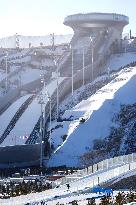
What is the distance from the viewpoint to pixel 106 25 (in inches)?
5792

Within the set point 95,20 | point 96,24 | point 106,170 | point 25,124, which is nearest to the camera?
point 106,170

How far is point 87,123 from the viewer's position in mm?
80562

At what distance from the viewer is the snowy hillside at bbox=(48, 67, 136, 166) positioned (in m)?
75.4

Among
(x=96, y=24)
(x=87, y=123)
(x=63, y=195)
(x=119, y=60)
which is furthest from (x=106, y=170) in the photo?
(x=96, y=24)

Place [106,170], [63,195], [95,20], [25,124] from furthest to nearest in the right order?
[95,20], [25,124], [106,170], [63,195]

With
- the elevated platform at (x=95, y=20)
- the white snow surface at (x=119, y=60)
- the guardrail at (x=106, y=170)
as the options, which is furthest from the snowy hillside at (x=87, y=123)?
the elevated platform at (x=95, y=20)

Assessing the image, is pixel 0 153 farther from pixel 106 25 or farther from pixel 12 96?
pixel 106 25

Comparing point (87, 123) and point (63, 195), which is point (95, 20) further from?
point (63, 195)

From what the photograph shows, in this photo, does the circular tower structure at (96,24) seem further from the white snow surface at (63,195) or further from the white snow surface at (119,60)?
the white snow surface at (63,195)

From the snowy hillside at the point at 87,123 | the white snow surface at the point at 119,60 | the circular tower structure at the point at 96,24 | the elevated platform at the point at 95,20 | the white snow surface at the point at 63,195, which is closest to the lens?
the white snow surface at the point at 63,195

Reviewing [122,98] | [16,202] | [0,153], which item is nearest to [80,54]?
[122,98]

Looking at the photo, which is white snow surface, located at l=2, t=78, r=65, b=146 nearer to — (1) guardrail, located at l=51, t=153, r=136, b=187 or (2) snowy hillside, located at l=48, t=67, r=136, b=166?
(2) snowy hillside, located at l=48, t=67, r=136, b=166

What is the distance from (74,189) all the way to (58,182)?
201 inches

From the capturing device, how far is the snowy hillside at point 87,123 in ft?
247
